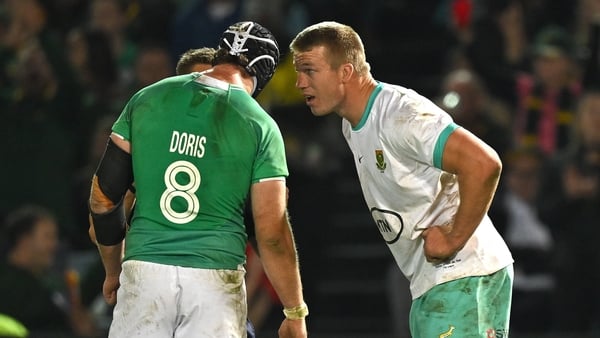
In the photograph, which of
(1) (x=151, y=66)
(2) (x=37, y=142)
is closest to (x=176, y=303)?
(2) (x=37, y=142)

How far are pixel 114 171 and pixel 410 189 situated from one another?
142 centimetres

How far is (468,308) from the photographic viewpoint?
634 centimetres

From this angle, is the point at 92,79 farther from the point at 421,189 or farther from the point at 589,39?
the point at 421,189

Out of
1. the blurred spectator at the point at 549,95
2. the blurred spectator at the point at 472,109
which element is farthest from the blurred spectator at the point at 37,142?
the blurred spectator at the point at 549,95

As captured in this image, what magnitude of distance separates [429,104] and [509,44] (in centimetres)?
600

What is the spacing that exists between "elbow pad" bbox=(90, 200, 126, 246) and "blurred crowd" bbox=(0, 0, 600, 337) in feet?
13.5

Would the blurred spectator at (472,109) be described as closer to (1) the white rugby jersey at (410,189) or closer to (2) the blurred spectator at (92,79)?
(2) the blurred spectator at (92,79)

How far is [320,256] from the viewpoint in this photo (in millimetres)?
11453

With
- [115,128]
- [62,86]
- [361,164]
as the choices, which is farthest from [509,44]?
[115,128]

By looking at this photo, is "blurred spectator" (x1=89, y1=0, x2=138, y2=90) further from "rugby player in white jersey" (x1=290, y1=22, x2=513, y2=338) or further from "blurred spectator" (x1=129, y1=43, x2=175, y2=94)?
"rugby player in white jersey" (x1=290, y1=22, x2=513, y2=338)

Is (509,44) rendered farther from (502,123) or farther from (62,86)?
(62,86)

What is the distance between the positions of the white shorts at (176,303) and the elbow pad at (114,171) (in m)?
0.38

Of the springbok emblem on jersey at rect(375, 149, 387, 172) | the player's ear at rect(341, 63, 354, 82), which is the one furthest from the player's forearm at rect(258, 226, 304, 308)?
the player's ear at rect(341, 63, 354, 82)

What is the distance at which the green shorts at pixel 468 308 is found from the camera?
6.34 meters
